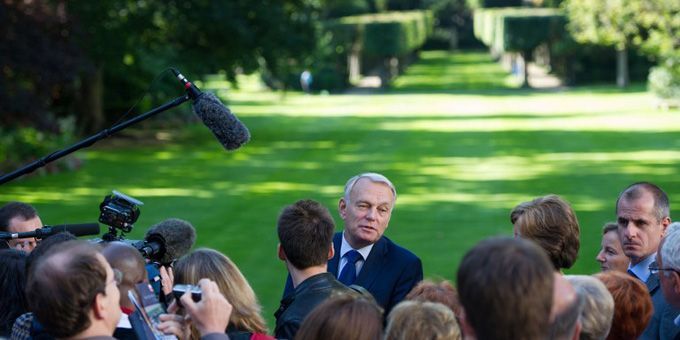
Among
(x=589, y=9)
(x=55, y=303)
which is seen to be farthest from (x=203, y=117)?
(x=589, y=9)

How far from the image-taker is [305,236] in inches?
222

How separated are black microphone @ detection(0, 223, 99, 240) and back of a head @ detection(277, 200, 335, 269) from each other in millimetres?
1275

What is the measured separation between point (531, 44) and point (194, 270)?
60.5 metres

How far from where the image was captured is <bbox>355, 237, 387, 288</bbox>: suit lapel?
6980 millimetres

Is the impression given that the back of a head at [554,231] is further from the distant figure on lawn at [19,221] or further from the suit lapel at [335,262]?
the distant figure on lawn at [19,221]

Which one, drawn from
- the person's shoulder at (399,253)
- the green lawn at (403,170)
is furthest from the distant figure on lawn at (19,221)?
the green lawn at (403,170)

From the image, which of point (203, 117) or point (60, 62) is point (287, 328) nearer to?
point (203, 117)

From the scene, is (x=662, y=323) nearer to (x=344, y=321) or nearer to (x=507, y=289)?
(x=344, y=321)

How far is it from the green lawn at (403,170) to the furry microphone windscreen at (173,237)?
428 centimetres

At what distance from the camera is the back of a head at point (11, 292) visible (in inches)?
206

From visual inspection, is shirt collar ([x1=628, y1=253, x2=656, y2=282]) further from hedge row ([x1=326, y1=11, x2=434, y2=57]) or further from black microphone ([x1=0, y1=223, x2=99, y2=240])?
hedge row ([x1=326, y1=11, x2=434, y2=57])

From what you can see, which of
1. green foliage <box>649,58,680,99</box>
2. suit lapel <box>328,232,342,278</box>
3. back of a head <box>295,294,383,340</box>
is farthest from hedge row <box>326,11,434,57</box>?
back of a head <box>295,294,383,340</box>

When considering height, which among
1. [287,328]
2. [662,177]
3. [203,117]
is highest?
[203,117]

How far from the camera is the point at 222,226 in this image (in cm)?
1780
